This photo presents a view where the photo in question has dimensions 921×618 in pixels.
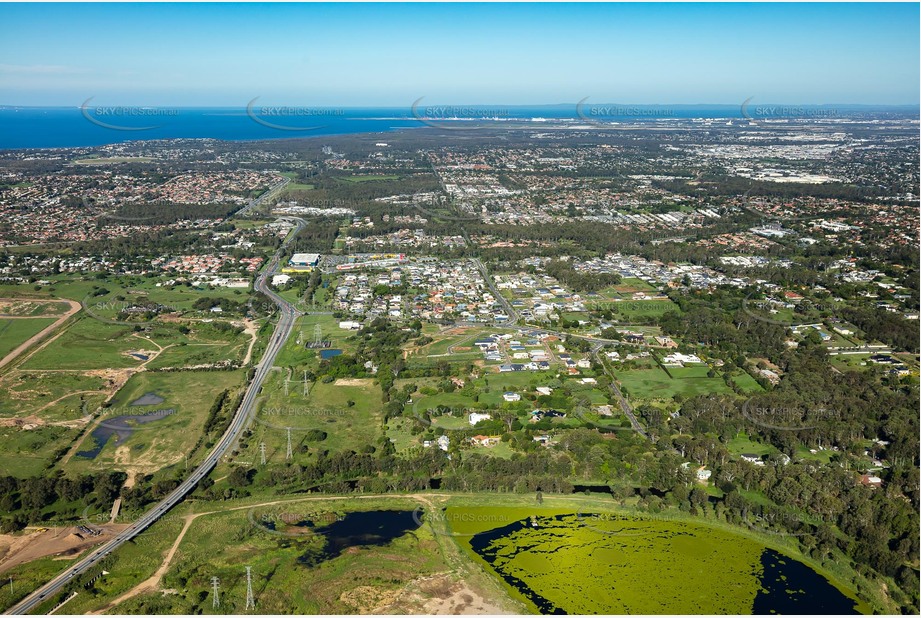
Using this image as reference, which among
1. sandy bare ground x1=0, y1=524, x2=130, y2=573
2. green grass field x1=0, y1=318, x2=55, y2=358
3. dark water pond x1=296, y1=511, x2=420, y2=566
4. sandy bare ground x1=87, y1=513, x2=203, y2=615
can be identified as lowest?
dark water pond x1=296, y1=511, x2=420, y2=566

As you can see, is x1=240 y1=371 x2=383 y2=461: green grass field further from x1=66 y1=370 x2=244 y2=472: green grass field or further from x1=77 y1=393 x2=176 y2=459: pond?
x1=77 y1=393 x2=176 y2=459: pond

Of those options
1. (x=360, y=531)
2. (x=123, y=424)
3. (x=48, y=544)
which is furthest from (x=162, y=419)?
(x=360, y=531)

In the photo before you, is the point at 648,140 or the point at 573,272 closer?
the point at 573,272

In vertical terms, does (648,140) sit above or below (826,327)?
above

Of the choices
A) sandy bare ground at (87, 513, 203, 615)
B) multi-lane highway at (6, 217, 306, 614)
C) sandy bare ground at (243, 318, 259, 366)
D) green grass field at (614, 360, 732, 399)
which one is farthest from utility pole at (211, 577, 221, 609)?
green grass field at (614, 360, 732, 399)

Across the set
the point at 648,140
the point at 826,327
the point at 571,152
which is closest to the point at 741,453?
the point at 826,327

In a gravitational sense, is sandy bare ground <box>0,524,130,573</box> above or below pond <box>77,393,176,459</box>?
below

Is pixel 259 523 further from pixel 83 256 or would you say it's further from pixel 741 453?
pixel 83 256

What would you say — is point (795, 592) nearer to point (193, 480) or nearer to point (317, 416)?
point (317, 416)
